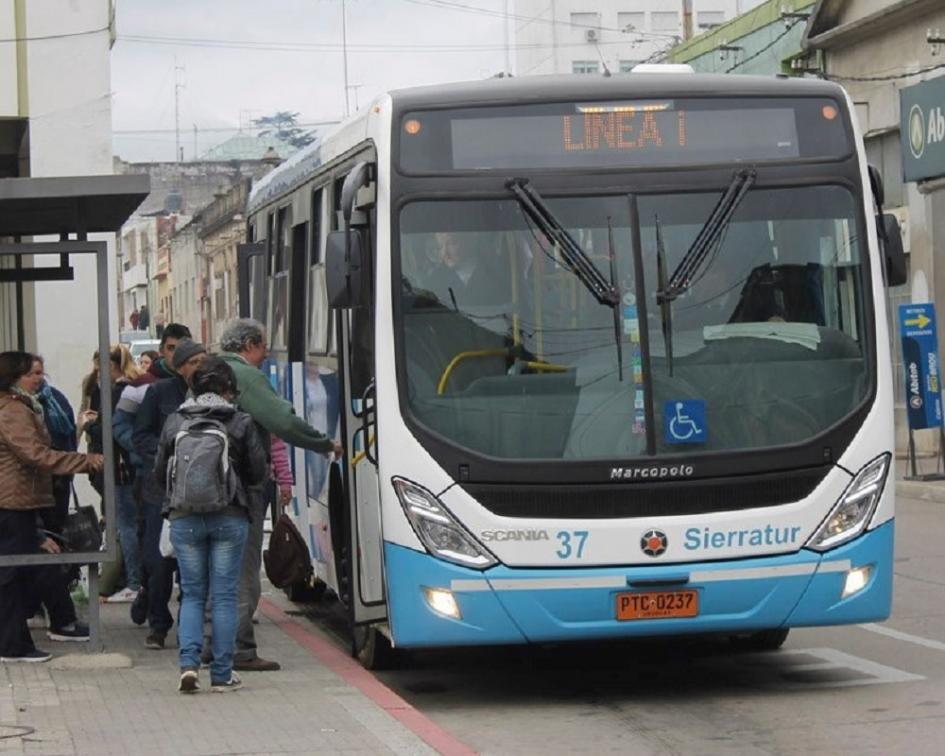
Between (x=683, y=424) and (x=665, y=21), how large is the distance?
308 feet

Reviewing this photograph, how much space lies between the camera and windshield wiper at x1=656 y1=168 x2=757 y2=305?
9359 millimetres

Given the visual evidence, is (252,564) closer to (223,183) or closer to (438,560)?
(438,560)

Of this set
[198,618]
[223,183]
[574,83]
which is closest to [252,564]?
[198,618]

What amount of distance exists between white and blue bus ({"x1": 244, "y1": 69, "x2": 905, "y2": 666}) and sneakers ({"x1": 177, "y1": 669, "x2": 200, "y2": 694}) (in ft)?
3.47

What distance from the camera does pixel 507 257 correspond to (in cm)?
943

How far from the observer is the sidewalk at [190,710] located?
8.29 metres

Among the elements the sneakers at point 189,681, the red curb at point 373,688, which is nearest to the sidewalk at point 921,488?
the red curb at point 373,688

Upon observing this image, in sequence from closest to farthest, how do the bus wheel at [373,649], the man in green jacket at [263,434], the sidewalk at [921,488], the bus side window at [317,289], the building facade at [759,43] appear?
the man in green jacket at [263,434], the bus wheel at [373,649], the bus side window at [317,289], the sidewalk at [921,488], the building facade at [759,43]

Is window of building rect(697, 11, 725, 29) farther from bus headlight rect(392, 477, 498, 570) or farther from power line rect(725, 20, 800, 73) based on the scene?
bus headlight rect(392, 477, 498, 570)

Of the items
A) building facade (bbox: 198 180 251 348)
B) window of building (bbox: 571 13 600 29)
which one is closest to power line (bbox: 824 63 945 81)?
building facade (bbox: 198 180 251 348)

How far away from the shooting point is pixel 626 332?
933 centimetres

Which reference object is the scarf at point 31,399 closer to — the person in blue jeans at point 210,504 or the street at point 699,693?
the person in blue jeans at point 210,504

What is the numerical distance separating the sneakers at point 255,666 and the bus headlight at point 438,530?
1.74m

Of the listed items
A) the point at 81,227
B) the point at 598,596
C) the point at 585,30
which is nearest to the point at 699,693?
the point at 598,596
